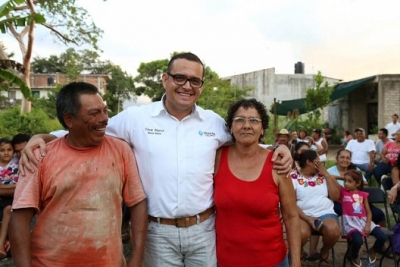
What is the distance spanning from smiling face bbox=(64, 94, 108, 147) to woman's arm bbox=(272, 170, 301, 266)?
1.20 m

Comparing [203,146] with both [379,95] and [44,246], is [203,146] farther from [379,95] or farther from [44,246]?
[379,95]

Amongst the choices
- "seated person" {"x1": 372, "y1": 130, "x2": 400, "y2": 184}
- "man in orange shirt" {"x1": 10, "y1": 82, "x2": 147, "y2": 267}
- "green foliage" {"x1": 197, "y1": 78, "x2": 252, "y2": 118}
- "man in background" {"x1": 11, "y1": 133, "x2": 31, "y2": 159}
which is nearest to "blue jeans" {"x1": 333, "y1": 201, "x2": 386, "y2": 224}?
"seated person" {"x1": 372, "y1": 130, "x2": 400, "y2": 184}

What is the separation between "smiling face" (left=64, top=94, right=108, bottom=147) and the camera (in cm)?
213

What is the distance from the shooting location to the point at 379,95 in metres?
18.5

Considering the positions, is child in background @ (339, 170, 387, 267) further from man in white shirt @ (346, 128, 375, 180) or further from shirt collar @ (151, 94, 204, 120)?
man in white shirt @ (346, 128, 375, 180)

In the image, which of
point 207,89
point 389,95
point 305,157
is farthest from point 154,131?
point 207,89

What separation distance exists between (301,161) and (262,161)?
2.43 metres

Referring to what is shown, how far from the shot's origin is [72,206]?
2.06m

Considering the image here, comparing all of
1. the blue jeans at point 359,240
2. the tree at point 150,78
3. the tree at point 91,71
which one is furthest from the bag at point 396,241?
the tree at point 150,78

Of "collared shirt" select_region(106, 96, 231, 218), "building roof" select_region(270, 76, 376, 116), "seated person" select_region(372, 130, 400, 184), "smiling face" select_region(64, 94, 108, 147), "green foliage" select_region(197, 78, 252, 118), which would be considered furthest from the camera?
"green foliage" select_region(197, 78, 252, 118)

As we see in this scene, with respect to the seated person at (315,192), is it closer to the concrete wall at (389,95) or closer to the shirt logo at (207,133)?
the shirt logo at (207,133)

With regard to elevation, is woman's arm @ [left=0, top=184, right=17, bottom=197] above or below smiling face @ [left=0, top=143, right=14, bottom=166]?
below

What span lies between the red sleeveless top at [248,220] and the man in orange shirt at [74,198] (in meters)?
Result: 0.75

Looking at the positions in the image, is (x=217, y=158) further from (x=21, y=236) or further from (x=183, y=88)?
(x=21, y=236)
